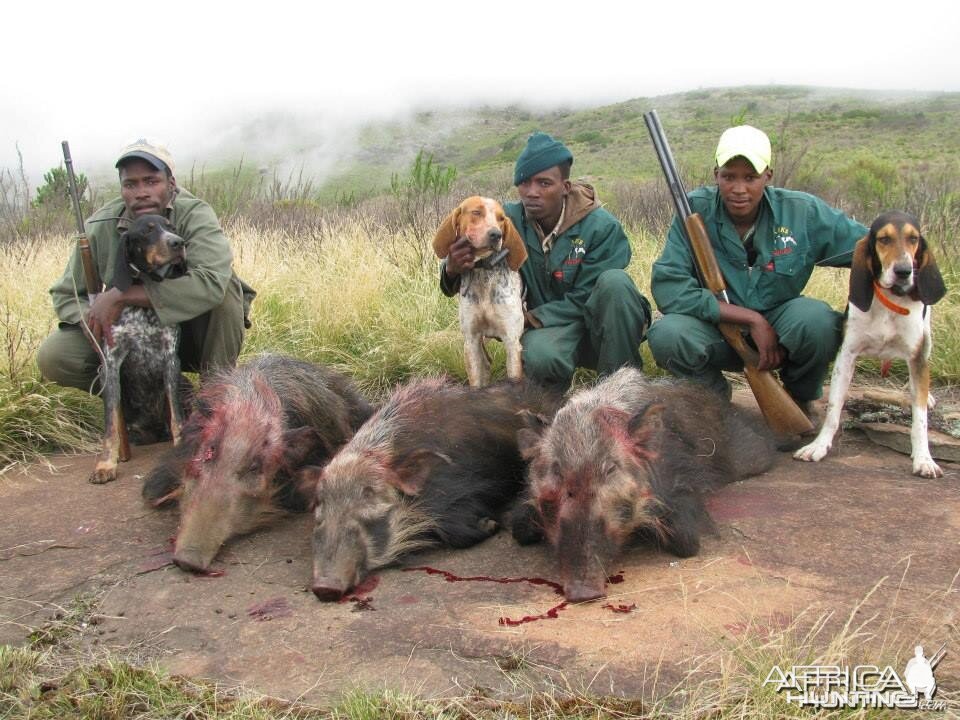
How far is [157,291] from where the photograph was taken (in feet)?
17.3

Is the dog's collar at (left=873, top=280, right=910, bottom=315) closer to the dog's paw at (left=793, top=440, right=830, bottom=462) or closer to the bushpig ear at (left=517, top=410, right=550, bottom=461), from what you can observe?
the dog's paw at (left=793, top=440, right=830, bottom=462)

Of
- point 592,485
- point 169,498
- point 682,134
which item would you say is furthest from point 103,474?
point 682,134

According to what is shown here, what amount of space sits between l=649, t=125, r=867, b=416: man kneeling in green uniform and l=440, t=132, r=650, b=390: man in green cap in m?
0.27

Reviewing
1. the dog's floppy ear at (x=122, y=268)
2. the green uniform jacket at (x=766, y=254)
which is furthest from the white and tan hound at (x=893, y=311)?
the dog's floppy ear at (x=122, y=268)

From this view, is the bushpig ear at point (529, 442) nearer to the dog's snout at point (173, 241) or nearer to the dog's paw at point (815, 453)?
the dog's paw at point (815, 453)

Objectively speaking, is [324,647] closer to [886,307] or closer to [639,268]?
[886,307]

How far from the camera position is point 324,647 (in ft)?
10.2

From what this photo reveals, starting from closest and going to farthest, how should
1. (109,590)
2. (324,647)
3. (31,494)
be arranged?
(324,647) → (109,590) → (31,494)

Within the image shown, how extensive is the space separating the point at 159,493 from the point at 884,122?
1632 inches

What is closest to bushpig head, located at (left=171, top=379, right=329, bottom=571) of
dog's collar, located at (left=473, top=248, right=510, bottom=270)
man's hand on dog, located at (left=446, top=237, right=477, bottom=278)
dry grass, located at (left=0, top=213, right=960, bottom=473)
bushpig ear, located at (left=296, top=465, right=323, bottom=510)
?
bushpig ear, located at (left=296, top=465, right=323, bottom=510)

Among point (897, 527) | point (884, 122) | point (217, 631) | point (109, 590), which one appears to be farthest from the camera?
point (884, 122)

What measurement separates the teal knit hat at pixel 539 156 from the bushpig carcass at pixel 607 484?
1.85m

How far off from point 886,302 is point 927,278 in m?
0.24

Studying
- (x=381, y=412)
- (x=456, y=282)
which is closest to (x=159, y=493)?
(x=381, y=412)
